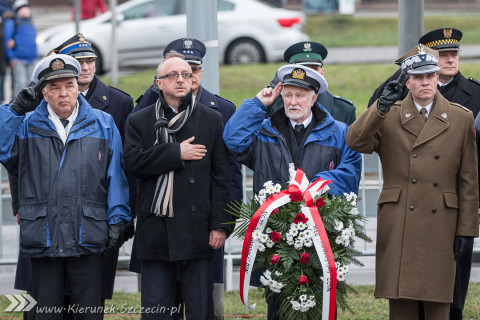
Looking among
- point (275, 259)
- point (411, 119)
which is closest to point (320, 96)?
point (411, 119)

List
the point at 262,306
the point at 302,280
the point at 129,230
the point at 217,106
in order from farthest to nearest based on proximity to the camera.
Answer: the point at 262,306 < the point at 217,106 < the point at 129,230 < the point at 302,280

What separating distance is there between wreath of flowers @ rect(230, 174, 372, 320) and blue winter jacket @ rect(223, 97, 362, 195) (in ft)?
0.77

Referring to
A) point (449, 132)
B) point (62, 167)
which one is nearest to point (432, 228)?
point (449, 132)

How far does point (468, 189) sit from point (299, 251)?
118 centimetres

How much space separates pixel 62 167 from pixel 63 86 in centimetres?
57

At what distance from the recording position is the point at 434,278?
6344 mm

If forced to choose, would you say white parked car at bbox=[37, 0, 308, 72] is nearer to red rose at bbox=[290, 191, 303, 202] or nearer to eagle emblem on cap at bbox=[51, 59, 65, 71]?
eagle emblem on cap at bbox=[51, 59, 65, 71]

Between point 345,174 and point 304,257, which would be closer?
point 304,257

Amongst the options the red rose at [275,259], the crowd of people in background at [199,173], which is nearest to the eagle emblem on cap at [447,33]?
the crowd of people in background at [199,173]

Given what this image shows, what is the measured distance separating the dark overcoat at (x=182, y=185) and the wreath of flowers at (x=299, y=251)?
421mm

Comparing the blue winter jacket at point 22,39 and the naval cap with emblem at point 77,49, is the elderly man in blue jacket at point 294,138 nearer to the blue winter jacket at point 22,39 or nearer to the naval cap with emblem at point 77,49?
the naval cap with emblem at point 77,49

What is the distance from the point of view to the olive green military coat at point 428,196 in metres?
6.33

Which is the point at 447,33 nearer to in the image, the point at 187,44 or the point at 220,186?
the point at 187,44

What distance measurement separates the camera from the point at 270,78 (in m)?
17.9
